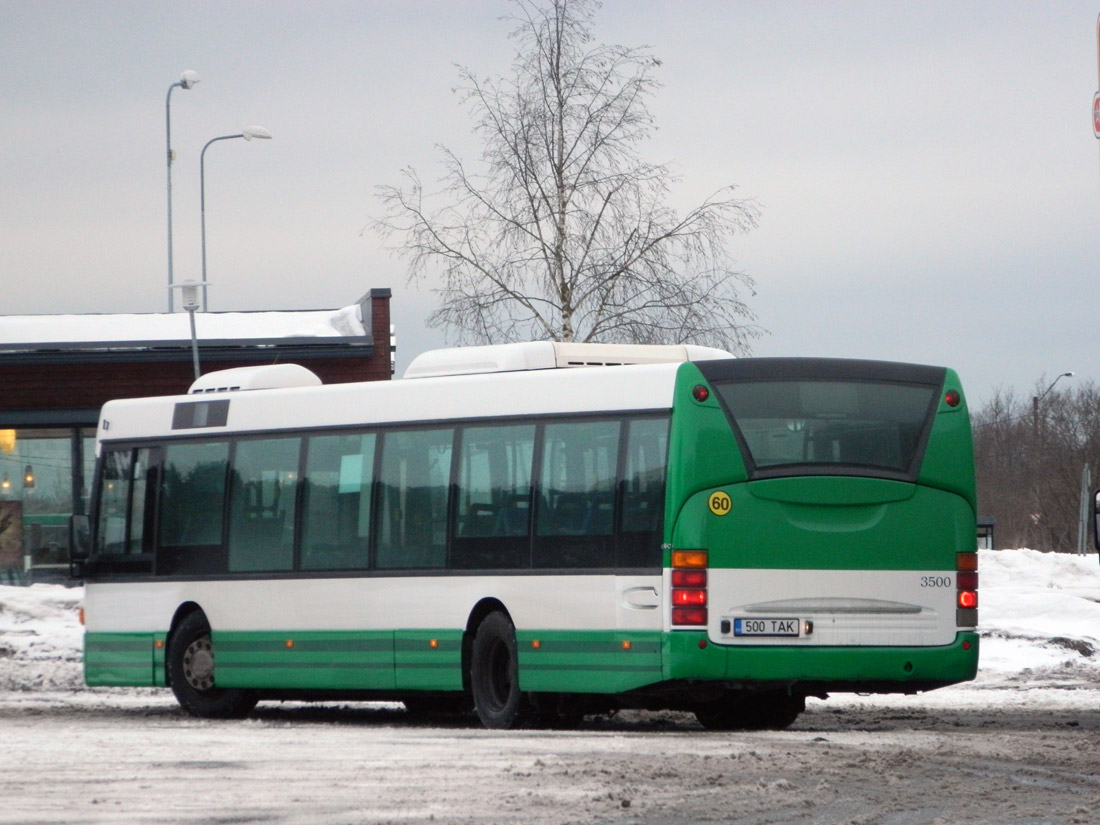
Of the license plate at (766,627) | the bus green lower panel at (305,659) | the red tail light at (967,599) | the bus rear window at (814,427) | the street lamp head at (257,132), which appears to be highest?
the street lamp head at (257,132)

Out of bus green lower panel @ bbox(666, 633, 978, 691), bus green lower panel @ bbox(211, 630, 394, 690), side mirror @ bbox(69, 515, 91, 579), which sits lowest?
bus green lower panel @ bbox(211, 630, 394, 690)

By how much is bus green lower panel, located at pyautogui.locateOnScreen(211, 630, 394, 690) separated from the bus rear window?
3.62 m

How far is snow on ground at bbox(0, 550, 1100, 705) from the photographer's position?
67.2 ft

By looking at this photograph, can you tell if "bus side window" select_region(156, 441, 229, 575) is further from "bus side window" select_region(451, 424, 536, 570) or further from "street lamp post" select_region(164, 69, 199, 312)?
"street lamp post" select_region(164, 69, 199, 312)

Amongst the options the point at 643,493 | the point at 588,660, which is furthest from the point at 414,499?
the point at 643,493

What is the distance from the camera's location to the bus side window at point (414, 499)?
15.6 metres

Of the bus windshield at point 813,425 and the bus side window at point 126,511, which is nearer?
the bus windshield at point 813,425

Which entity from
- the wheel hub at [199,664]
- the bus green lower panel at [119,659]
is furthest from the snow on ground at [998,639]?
the wheel hub at [199,664]

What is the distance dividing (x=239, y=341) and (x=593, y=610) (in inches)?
911

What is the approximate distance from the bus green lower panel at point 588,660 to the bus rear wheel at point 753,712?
1.45 m

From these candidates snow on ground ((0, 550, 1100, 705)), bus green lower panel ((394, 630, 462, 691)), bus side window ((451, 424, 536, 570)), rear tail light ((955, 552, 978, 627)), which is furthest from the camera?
snow on ground ((0, 550, 1100, 705))

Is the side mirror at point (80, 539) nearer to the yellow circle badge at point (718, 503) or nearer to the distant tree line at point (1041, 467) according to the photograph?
the yellow circle badge at point (718, 503)

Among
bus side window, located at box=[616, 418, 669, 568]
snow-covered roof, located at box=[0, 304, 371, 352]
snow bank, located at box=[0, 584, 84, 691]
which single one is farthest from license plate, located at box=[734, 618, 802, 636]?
snow-covered roof, located at box=[0, 304, 371, 352]

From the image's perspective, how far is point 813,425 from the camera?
1397cm
